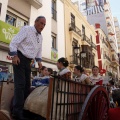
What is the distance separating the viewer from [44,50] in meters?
11.0

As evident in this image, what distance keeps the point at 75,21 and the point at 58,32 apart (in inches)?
186

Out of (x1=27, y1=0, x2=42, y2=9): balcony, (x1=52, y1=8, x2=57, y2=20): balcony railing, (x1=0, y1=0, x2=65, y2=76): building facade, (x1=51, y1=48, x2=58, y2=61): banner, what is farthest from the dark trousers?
(x1=52, y1=8, x2=57, y2=20): balcony railing

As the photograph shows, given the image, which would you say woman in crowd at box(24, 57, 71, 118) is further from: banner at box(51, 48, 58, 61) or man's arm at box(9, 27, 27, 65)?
banner at box(51, 48, 58, 61)

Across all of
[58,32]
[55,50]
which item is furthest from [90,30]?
[55,50]

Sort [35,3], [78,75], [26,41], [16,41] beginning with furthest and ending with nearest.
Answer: [35,3], [78,75], [26,41], [16,41]

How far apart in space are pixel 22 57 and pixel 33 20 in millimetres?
8518

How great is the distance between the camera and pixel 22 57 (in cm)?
Result: 229

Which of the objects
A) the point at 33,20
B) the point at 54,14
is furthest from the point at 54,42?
the point at 33,20

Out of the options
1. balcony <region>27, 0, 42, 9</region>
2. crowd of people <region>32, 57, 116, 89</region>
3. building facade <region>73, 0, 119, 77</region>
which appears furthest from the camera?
building facade <region>73, 0, 119, 77</region>

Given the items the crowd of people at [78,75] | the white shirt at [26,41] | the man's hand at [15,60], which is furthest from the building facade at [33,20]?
the man's hand at [15,60]

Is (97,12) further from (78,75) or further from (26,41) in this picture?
(26,41)

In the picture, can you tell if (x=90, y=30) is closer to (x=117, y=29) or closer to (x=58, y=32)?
(x=58, y=32)

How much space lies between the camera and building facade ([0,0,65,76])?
7.95 meters

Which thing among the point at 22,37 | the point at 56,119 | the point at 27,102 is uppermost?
the point at 22,37
